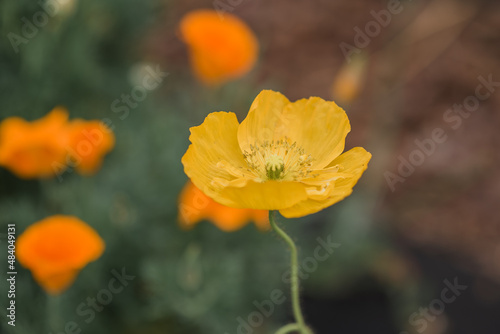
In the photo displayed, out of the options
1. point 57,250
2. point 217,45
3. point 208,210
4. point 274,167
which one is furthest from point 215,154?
point 217,45

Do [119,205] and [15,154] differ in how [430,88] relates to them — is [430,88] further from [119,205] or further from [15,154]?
[15,154]

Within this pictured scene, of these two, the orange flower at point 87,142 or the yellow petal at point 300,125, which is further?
the orange flower at point 87,142

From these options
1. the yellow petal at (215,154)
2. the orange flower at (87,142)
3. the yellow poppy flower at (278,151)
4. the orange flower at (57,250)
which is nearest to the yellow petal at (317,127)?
the yellow poppy flower at (278,151)

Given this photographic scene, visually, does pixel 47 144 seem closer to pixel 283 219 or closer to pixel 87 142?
pixel 87 142

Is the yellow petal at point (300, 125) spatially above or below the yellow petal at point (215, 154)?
above

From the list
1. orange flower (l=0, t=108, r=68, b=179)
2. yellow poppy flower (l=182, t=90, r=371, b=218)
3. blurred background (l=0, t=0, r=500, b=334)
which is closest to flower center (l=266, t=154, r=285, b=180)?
yellow poppy flower (l=182, t=90, r=371, b=218)

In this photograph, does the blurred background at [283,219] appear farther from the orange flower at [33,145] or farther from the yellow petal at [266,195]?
the yellow petal at [266,195]

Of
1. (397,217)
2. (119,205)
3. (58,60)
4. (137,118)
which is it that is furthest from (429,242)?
(58,60)
